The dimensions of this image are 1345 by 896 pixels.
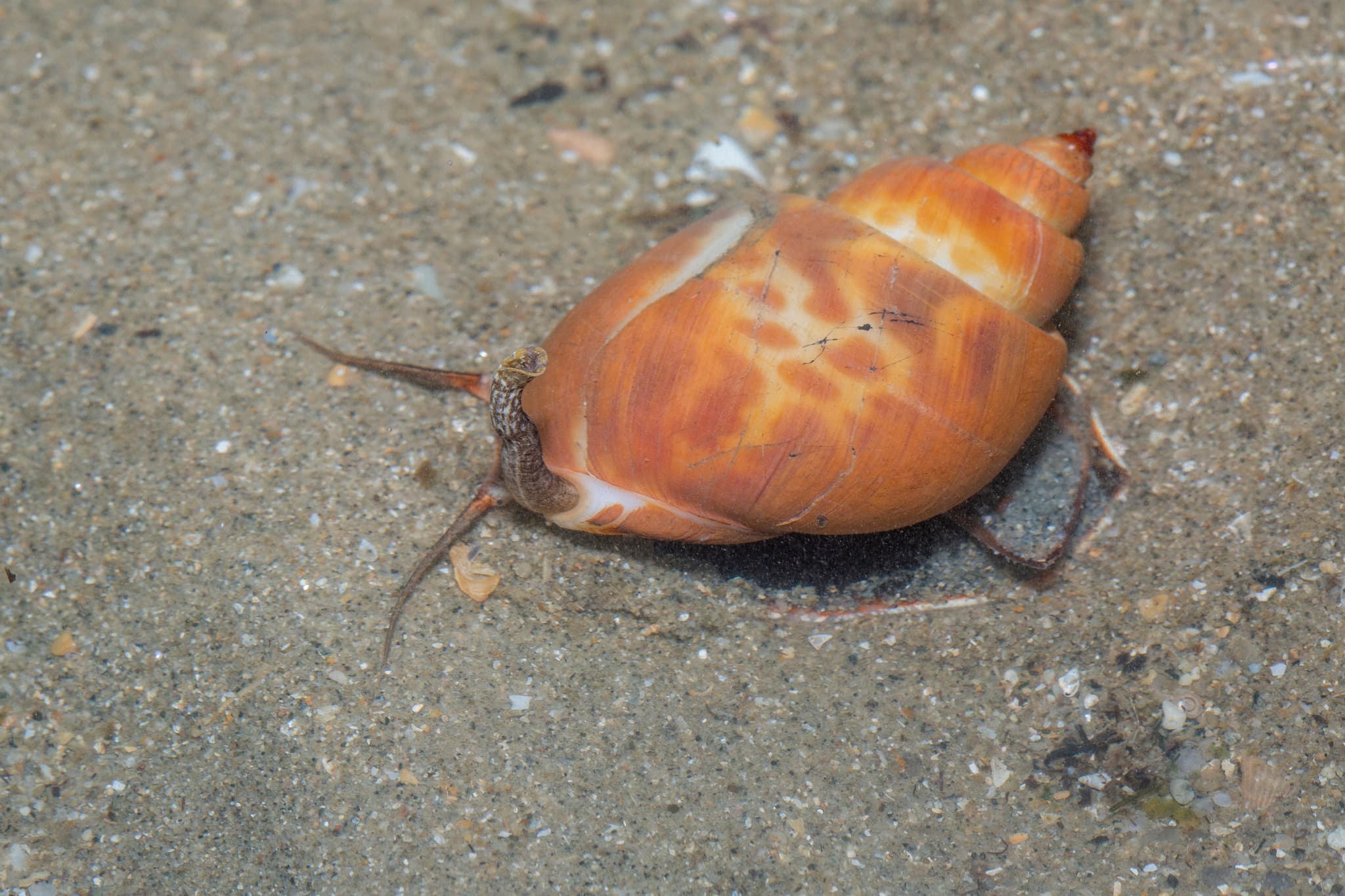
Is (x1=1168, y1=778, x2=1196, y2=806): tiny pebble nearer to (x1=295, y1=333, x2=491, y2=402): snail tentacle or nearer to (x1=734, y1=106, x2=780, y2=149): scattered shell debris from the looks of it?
(x1=295, y1=333, x2=491, y2=402): snail tentacle

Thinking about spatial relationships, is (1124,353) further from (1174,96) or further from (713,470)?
(713,470)

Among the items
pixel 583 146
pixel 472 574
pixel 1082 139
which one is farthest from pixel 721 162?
pixel 472 574

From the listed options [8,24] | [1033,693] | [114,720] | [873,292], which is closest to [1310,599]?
[1033,693]

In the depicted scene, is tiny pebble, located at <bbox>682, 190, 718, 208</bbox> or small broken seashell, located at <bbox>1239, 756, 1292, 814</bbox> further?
tiny pebble, located at <bbox>682, 190, 718, 208</bbox>

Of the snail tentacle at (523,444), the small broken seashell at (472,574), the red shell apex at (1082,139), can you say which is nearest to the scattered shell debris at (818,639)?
the snail tentacle at (523,444)

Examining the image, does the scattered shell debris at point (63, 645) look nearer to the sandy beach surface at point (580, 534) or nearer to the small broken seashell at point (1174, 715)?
the sandy beach surface at point (580, 534)

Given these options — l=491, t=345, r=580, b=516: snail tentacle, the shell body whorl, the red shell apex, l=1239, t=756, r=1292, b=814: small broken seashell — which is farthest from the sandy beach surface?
the red shell apex

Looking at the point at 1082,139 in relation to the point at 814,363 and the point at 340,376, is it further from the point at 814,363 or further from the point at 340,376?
the point at 340,376
